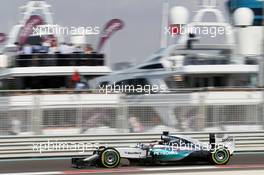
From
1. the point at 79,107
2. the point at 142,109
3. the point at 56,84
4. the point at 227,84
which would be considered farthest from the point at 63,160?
the point at 227,84

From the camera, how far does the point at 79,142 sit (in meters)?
15.2

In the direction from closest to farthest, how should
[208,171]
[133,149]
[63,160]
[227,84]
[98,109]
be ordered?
[208,171], [133,149], [63,160], [98,109], [227,84]

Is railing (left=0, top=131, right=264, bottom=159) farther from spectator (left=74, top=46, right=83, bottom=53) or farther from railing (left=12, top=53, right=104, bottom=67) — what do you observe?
spectator (left=74, top=46, right=83, bottom=53)

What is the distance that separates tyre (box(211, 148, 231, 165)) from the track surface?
162 mm

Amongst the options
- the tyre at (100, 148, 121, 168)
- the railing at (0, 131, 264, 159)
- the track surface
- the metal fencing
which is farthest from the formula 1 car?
the metal fencing

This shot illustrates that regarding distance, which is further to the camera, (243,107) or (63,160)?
(243,107)

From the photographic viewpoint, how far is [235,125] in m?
15.9

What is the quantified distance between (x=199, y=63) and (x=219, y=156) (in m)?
9.47

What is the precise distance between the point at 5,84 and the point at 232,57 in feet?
28.0

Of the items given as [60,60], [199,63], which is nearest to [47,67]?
[60,60]

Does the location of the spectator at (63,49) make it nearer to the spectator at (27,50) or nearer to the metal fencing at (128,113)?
the spectator at (27,50)

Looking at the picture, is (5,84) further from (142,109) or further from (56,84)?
(142,109)

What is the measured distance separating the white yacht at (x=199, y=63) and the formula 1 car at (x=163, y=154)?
8826mm

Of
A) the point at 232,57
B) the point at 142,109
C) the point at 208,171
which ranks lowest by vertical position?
the point at 208,171
